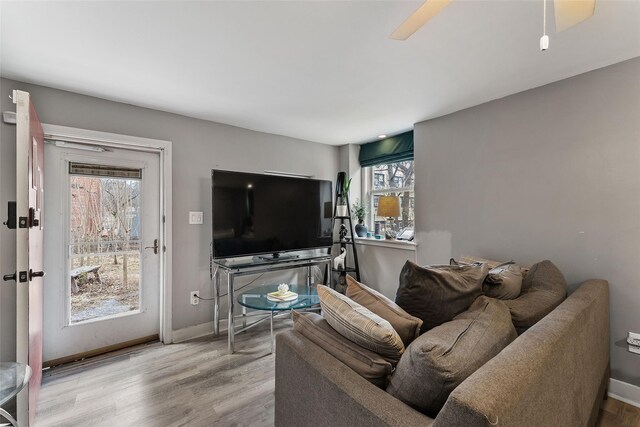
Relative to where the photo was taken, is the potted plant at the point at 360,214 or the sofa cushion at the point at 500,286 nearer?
the sofa cushion at the point at 500,286

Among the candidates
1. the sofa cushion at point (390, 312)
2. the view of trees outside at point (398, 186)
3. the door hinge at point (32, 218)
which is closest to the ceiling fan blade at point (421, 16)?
the sofa cushion at point (390, 312)

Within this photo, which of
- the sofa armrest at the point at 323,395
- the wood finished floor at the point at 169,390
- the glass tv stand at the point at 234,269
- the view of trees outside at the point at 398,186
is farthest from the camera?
the view of trees outside at the point at 398,186

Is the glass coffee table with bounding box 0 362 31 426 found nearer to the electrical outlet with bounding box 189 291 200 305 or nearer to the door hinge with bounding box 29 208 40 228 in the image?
the door hinge with bounding box 29 208 40 228

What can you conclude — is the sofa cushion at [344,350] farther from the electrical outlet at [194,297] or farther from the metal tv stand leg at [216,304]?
the electrical outlet at [194,297]

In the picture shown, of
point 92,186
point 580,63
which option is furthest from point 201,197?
point 580,63

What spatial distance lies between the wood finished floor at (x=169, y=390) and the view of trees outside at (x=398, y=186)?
7.31ft

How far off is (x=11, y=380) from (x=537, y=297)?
9.02 ft

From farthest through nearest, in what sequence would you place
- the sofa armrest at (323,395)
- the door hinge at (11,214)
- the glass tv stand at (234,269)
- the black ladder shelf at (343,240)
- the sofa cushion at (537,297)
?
the black ladder shelf at (343,240), the glass tv stand at (234,269), the door hinge at (11,214), the sofa cushion at (537,297), the sofa armrest at (323,395)

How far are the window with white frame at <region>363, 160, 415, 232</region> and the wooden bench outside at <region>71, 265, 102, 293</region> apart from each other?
3172mm

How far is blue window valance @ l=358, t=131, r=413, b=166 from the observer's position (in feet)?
11.3

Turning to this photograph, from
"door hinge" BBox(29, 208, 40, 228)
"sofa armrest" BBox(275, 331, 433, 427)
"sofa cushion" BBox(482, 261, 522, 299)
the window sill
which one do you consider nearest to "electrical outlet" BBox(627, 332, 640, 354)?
"sofa cushion" BBox(482, 261, 522, 299)

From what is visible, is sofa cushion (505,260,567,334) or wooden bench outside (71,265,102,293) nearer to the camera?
sofa cushion (505,260,567,334)

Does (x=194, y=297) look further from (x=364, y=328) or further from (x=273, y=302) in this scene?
(x=364, y=328)

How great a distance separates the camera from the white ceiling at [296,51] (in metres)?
1.44
